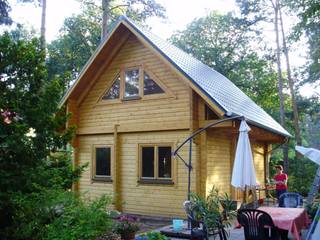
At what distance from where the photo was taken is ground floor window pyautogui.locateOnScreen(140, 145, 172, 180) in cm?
1219

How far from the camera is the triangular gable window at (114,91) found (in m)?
13.8

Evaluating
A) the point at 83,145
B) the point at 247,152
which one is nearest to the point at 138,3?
the point at 83,145

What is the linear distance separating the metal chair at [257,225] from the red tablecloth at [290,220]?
0.16 meters

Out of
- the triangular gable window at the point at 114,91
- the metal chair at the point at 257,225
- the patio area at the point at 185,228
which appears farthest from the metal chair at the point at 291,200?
the triangular gable window at the point at 114,91

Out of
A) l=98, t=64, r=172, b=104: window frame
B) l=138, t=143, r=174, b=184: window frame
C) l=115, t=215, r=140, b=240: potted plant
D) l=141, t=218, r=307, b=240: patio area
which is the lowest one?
l=141, t=218, r=307, b=240: patio area

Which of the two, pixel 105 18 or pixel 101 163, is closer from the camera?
pixel 101 163

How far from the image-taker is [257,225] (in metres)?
7.22

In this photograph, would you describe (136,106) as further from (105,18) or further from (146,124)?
(105,18)

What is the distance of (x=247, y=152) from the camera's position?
8.36 meters

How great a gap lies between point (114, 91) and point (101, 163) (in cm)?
257

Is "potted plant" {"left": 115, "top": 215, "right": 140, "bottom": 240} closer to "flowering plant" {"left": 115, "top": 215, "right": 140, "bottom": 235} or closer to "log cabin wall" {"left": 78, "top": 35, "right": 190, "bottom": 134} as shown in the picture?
"flowering plant" {"left": 115, "top": 215, "right": 140, "bottom": 235}

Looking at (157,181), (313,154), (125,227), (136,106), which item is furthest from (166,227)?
(136,106)

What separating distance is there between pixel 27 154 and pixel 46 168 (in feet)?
1.67

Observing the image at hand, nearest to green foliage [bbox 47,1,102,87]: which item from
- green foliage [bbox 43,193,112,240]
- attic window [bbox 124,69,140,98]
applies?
attic window [bbox 124,69,140,98]
